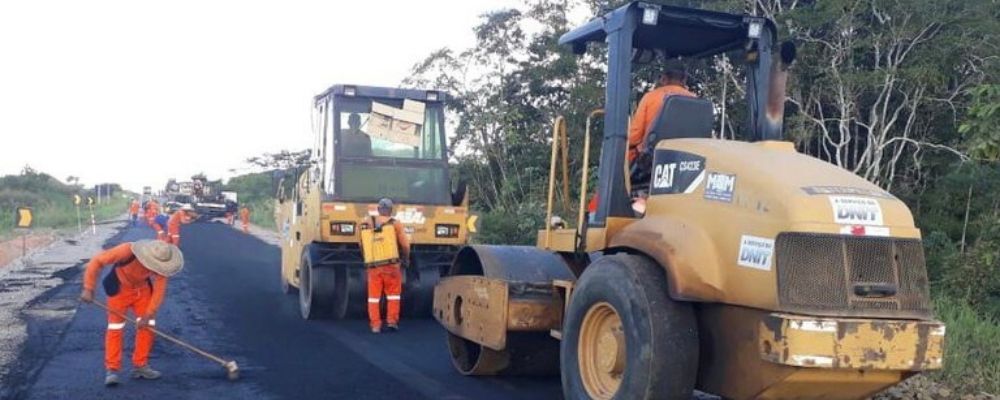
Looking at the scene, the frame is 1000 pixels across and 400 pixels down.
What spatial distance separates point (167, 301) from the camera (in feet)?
43.9

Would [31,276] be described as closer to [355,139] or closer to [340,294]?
[340,294]

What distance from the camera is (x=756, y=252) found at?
507 cm

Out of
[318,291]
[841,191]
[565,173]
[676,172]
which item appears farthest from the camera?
[318,291]

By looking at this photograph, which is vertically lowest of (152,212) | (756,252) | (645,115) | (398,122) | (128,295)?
(128,295)

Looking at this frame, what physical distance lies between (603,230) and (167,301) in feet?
28.3

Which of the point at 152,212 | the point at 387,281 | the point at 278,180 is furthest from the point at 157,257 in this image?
the point at 152,212

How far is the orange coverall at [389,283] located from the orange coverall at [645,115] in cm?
530

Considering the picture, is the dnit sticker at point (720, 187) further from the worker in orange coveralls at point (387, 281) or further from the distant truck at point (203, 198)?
the distant truck at point (203, 198)

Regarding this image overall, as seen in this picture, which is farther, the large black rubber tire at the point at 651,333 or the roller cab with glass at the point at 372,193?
the roller cab with glass at the point at 372,193

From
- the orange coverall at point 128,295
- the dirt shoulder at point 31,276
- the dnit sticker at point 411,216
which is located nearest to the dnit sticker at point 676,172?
the orange coverall at point 128,295

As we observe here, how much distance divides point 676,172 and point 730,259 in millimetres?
783

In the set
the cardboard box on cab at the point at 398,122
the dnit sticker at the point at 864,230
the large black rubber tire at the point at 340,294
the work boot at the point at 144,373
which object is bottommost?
the work boot at the point at 144,373

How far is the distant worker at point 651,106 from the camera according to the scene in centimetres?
629

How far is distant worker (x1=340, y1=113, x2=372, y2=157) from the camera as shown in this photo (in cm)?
1233
